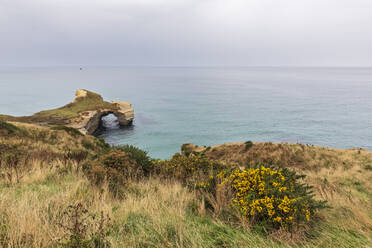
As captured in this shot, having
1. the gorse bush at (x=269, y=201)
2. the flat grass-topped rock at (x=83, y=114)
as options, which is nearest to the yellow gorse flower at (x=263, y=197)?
the gorse bush at (x=269, y=201)

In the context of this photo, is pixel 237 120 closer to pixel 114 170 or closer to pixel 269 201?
pixel 114 170

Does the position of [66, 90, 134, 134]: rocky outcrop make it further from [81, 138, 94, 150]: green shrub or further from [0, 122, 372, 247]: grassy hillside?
[0, 122, 372, 247]: grassy hillside

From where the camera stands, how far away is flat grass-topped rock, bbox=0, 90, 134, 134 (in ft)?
147

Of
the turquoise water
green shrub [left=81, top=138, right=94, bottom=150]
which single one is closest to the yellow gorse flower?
green shrub [left=81, top=138, right=94, bottom=150]

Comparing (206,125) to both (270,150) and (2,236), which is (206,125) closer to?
(270,150)

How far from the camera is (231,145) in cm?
3259

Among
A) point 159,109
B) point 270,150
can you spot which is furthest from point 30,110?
point 270,150

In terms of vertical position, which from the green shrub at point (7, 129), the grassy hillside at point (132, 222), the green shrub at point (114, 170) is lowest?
the green shrub at point (7, 129)

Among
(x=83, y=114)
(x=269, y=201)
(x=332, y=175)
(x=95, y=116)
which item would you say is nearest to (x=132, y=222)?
(x=269, y=201)

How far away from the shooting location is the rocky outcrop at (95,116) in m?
46.1

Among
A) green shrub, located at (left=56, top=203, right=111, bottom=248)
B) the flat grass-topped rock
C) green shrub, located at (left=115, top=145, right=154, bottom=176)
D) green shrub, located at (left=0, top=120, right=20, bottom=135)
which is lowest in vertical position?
the flat grass-topped rock

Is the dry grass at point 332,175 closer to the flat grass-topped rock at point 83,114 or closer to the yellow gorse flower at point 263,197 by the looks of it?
the yellow gorse flower at point 263,197

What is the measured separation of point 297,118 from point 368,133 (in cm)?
1689

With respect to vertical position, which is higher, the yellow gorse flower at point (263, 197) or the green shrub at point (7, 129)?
the yellow gorse flower at point (263, 197)
